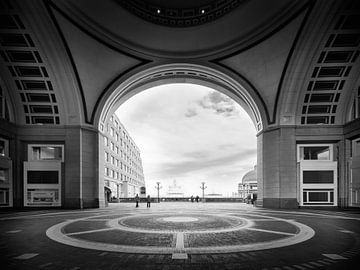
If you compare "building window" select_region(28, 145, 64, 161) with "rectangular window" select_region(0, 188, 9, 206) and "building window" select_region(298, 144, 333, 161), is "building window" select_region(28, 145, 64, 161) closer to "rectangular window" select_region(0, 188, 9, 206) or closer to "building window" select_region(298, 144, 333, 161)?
"rectangular window" select_region(0, 188, 9, 206)

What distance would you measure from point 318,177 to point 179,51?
20545mm

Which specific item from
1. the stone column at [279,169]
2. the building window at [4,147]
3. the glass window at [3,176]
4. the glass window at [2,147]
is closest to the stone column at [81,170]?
the glass window at [3,176]

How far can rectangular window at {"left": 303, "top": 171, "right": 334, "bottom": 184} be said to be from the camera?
89.3 ft

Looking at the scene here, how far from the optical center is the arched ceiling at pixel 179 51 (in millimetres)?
21641

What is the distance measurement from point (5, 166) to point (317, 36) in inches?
1259

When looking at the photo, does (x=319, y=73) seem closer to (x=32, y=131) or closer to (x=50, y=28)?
(x=50, y=28)

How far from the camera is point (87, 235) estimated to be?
10625 millimetres

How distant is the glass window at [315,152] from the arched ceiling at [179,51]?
9.17ft

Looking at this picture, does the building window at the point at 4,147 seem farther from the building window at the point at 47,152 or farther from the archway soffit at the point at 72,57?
the archway soffit at the point at 72,57

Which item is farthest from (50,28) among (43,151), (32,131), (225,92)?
(225,92)

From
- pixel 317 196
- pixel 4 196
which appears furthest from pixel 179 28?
pixel 4 196

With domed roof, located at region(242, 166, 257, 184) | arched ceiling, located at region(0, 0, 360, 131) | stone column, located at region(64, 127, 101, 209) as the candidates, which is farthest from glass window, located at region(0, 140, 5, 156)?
domed roof, located at region(242, 166, 257, 184)

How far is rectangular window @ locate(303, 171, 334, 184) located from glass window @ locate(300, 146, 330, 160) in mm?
1713

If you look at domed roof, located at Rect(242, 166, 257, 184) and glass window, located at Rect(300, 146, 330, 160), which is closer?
glass window, located at Rect(300, 146, 330, 160)
